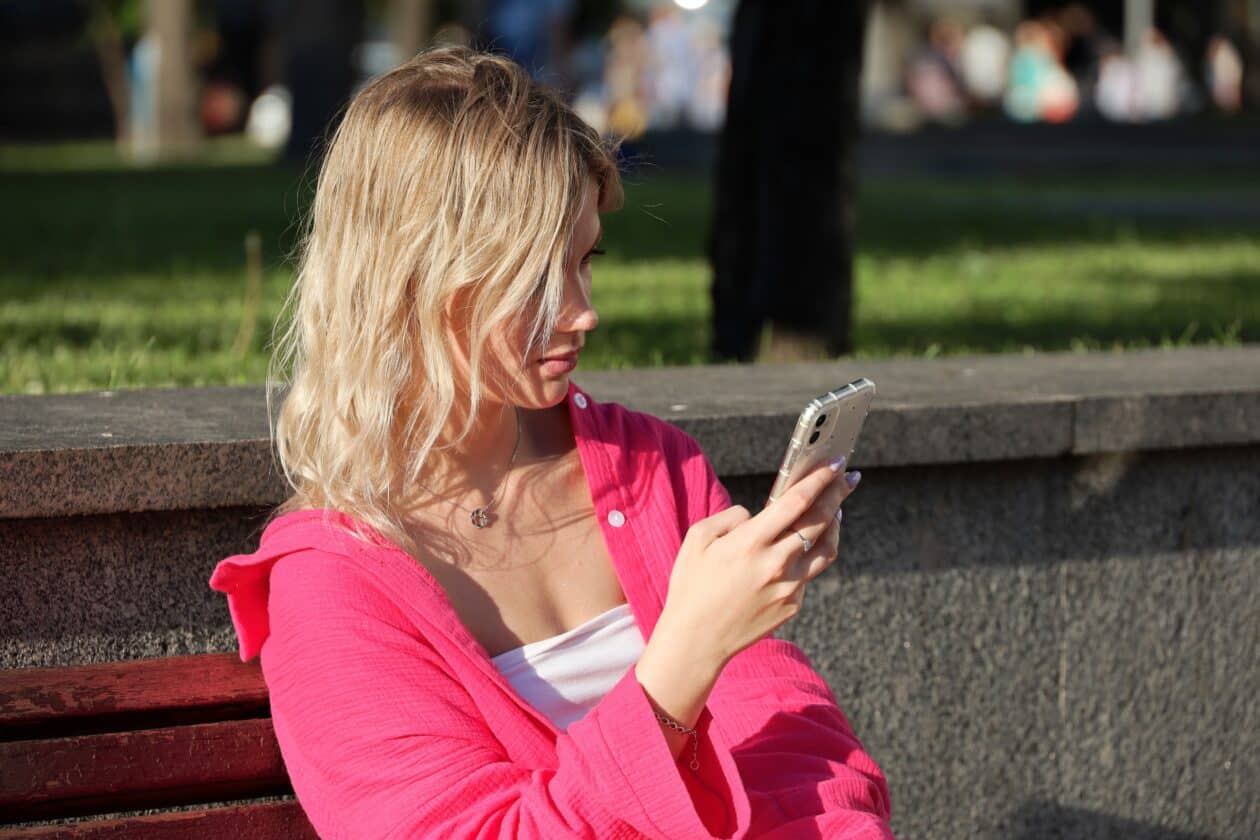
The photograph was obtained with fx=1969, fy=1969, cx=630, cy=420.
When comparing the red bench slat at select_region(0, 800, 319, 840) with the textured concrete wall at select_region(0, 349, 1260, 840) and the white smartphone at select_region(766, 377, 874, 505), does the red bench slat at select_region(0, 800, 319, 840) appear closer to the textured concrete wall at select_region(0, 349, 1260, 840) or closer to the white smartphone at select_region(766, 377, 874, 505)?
the textured concrete wall at select_region(0, 349, 1260, 840)

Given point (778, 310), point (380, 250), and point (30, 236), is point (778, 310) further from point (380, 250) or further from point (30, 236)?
point (30, 236)

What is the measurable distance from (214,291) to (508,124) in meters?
6.04

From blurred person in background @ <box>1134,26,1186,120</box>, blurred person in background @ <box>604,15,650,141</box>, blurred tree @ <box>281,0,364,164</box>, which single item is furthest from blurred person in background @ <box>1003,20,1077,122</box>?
blurred tree @ <box>281,0,364,164</box>

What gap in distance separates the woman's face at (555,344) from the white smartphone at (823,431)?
1.08 feet

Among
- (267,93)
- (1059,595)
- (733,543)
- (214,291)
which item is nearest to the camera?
(733,543)

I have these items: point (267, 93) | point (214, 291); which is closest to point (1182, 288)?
point (214, 291)

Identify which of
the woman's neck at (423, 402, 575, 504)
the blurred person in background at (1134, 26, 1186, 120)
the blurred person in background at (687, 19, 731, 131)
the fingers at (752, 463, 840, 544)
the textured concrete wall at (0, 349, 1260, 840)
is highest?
the fingers at (752, 463, 840, 544)

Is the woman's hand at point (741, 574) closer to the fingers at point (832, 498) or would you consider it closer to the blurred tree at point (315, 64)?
the fingers at point (832, 498)

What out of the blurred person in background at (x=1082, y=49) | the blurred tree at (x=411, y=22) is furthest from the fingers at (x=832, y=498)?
the blurred person in background at (x=1082, y=49)

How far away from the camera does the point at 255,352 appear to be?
5875mm

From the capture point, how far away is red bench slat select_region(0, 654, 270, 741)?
94.5 inches

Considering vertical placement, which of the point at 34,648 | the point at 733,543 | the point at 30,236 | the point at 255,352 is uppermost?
the point at 733,543

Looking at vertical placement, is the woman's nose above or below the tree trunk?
above

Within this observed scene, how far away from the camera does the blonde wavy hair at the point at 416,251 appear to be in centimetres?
224
